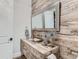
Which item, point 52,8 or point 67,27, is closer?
point 67,27

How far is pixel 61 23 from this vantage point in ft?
5.99

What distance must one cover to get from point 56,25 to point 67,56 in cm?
61

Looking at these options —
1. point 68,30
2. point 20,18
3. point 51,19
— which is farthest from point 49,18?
point 20,18

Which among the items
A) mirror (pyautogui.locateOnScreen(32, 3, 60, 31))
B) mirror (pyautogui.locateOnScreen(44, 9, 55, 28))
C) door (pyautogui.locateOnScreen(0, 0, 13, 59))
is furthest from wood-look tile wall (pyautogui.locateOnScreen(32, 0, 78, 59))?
door (pyautogui.locateOnScreen(0, 0, 13, 59))

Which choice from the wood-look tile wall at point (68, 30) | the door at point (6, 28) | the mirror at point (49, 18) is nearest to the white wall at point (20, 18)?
the door at point (6, 28)

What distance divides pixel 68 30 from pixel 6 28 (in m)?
1.98

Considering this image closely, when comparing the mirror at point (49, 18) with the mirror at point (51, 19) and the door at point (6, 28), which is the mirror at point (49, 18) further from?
the door at point (6, 28)

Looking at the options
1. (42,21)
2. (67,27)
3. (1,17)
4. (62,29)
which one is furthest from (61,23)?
(1,17)

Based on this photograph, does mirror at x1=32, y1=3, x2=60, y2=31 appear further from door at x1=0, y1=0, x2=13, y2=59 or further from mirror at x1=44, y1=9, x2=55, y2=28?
door at x1=0, y1=0, x2=13, y2=59

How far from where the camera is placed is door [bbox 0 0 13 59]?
298 cm

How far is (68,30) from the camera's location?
159 cm

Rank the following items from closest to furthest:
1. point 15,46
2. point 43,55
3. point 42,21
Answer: point 43,55 < point 42,21 < point 15,46

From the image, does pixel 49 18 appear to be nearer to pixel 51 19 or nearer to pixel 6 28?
pixel 51 19

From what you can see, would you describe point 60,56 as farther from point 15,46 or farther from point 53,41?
point 15,46
